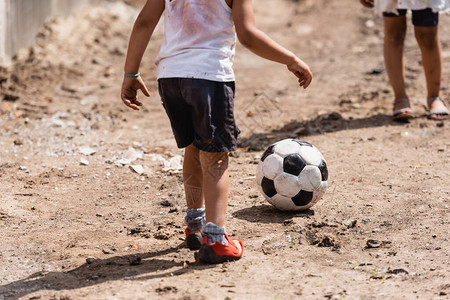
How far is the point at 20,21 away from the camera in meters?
8.27

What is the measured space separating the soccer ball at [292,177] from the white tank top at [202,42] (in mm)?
917

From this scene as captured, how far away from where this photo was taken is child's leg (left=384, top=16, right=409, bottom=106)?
19.6 ft

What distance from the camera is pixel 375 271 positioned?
3.24 m

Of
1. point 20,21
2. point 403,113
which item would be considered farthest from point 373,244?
Answer: point 20,21

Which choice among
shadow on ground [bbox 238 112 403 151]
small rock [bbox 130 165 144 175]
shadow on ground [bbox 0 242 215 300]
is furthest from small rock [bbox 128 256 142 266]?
shadow on ground [bbox 238 112 403 151]

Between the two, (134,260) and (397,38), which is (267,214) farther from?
(397,38)

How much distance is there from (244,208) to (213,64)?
1305 millimetres

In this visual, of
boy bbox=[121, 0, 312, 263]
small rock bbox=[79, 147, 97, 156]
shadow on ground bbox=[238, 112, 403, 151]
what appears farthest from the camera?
shadow on ground bbox=[238, 112, 403, 151]

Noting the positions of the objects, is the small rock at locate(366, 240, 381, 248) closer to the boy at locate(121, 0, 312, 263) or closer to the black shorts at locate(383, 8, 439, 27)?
the boy at locate(121, 0, 312, 263)

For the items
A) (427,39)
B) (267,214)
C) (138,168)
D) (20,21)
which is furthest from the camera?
(20,21)

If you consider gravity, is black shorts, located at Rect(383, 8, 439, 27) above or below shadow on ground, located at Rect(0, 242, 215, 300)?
above

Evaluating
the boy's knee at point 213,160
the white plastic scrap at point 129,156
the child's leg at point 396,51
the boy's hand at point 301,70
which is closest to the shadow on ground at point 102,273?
the boy's knee at point 213,160

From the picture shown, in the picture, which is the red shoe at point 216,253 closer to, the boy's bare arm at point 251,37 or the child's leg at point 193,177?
the child's leg at point 193,177

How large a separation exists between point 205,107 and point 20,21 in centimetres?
589
